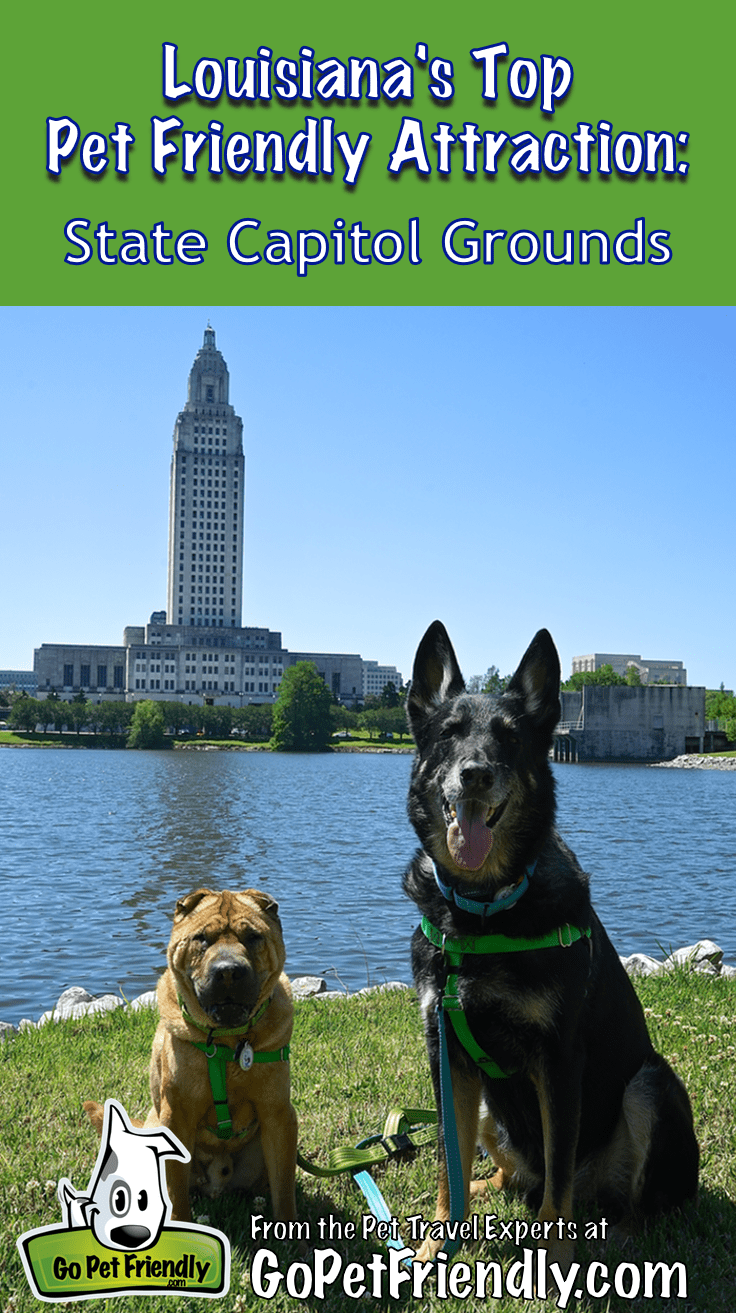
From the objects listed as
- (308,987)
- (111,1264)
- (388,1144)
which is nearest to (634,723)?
(308,987)

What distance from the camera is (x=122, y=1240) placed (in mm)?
3301

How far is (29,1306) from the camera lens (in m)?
3.36

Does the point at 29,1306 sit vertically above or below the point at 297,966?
above

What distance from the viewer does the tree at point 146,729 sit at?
5044 inches

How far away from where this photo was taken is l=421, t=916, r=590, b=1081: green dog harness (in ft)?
12.4

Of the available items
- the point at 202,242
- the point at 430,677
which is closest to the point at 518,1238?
the point at 430,677

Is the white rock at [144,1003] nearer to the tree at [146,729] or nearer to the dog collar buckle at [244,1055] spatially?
the dog collar buckle at [244,1055]

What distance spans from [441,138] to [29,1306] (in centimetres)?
679

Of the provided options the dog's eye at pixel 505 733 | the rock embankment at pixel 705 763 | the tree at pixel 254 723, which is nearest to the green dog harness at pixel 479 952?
the dog's eye at pixel 505 733

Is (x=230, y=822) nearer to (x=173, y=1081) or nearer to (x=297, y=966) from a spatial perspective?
(x=297, y=966)

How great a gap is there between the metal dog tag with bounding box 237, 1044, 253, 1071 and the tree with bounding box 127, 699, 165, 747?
12744cm

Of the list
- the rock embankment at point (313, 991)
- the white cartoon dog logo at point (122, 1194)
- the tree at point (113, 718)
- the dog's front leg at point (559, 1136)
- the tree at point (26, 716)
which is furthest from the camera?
the tree at point (113, 718)

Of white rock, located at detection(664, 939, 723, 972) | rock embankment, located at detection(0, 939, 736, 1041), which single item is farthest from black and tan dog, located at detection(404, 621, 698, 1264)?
white rock, located at detection(664, 939, 723, 972)

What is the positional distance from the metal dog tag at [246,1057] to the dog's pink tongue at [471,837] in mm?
1215
